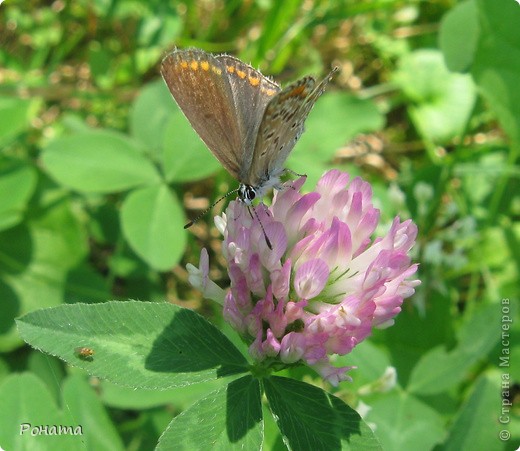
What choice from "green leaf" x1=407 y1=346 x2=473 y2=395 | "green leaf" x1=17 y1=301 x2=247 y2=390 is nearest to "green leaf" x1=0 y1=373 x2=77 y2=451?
"green leaf" x1=17 y1=301 x2=247 y2=390

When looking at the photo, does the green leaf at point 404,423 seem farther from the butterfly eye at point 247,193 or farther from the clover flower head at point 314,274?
the butterfly eye at point 247,193

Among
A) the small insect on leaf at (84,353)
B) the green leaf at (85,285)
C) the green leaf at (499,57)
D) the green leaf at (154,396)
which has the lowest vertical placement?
the green leaf at (154,396)

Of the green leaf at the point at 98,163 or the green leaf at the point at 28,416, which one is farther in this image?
the green leaf at the point at 98,163

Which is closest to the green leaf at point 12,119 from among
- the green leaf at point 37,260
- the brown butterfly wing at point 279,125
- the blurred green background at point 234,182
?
the blurred green background at point 234,182

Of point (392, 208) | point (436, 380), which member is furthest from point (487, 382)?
point (392, 208)

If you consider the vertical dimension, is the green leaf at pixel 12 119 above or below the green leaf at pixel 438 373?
above

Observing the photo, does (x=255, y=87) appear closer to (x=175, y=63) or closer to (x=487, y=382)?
(x=175, y=63)
